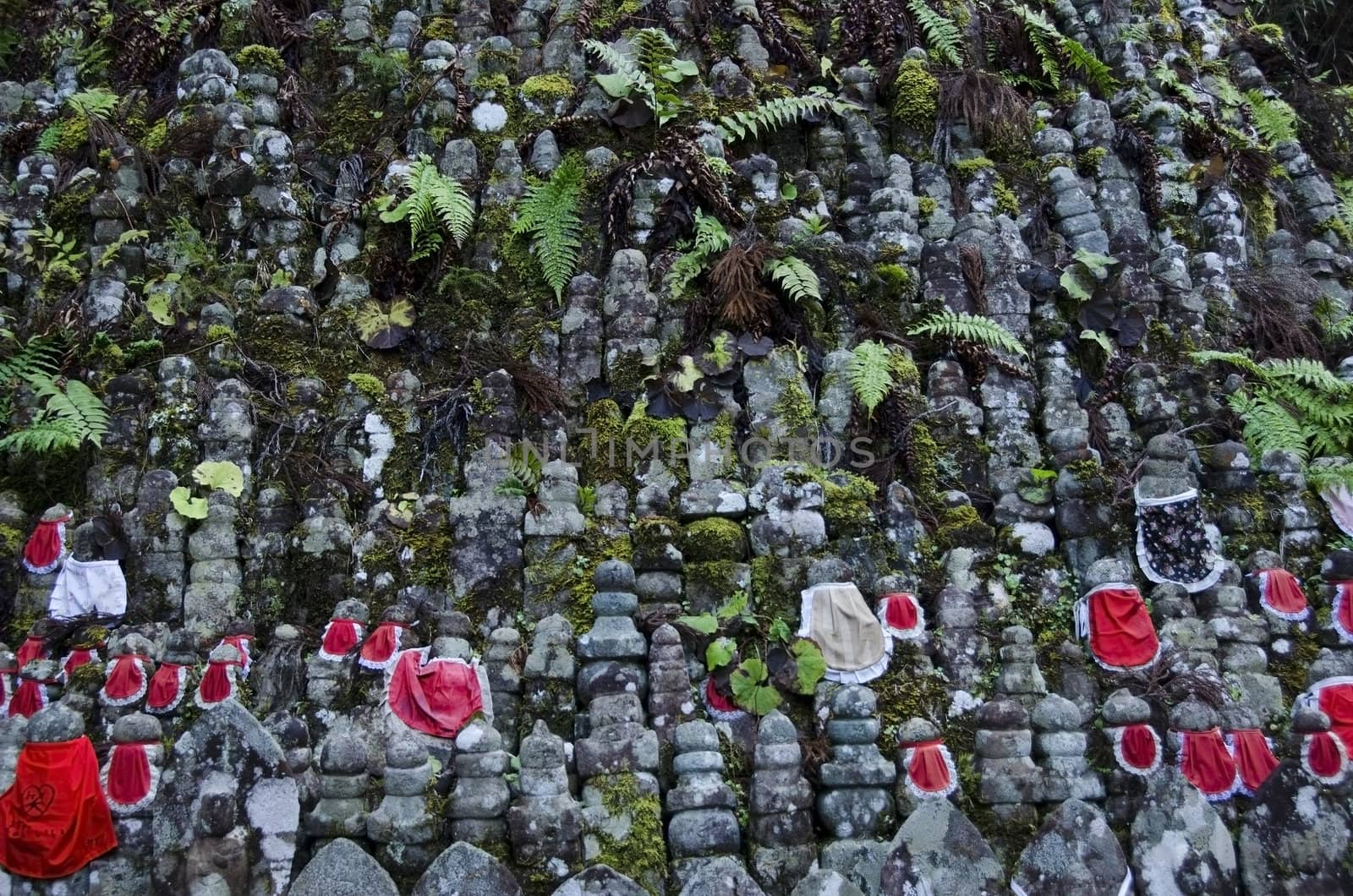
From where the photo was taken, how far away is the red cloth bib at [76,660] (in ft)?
25.2

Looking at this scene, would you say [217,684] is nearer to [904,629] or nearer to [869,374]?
[904,629]

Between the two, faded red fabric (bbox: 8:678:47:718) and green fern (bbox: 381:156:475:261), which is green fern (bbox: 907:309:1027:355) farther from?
faded red fabric (bbox: 8:678:47:718)

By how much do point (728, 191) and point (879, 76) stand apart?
2.20 metres

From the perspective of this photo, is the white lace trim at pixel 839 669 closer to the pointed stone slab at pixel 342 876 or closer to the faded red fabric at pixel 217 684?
the pointed stone slab at pixel 342 876

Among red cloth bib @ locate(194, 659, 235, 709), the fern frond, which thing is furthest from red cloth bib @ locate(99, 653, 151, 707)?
the fern frond

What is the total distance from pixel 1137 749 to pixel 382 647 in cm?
459

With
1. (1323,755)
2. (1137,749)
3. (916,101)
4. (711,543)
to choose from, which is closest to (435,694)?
(711,543)

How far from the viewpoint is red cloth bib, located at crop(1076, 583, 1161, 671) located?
7.85 metres

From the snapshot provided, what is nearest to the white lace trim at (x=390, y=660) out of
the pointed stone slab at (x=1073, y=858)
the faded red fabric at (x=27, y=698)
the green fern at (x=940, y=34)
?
the faded red fabric at (x=27, y=698)

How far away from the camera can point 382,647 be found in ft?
24.8

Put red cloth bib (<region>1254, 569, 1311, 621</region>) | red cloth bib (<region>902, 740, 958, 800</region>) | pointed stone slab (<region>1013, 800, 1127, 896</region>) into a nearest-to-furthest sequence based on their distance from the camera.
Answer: pointed stone slab (<region>1013, 800, 1127, 896</region>) → red cloth bib (<region>902, 740, 958, 800</region>) → red cloth bib (<region>1254, 569, 1311, 621</region>)

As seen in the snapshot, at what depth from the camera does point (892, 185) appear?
10320 mm

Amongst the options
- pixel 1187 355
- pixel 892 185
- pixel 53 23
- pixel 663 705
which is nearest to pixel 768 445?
pixel 663 705

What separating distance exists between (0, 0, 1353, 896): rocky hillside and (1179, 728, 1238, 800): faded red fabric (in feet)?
0.08
